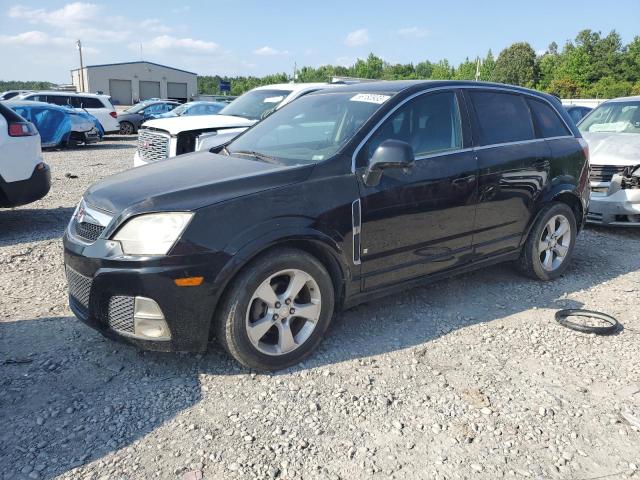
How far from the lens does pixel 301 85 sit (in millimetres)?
9359

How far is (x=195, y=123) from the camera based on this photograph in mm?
7738

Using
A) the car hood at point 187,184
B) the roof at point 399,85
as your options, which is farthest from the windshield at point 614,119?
the car hood at point 187,184

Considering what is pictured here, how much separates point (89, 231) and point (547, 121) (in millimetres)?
4105

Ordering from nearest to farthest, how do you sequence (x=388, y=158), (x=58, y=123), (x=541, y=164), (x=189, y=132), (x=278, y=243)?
(x=278, y=243), (x=388, y=158), (x=541, y=164), (x=189, y=132), (x=58, y=123)

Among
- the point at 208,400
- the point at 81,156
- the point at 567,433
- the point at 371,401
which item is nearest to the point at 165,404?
the point at 208,400

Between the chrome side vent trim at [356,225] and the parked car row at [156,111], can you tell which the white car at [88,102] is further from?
the chrome side vent trim at [356,225]

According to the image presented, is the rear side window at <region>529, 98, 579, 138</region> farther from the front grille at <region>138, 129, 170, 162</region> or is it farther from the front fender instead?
the front grille at <region>138, 129, 170, 162</region>

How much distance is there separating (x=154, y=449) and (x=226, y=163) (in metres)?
1.95

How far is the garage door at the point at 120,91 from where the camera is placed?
205 feet

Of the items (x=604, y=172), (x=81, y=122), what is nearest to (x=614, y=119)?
(x=604, y=172)

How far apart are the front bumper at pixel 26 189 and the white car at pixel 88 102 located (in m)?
13.8

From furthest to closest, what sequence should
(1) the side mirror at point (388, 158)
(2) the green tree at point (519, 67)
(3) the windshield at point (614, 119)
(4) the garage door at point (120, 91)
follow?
(2) the green tree at point (519, 67) → (4) the garage door at point (120, 91) → (3) the windshield at point (614, 119) → (1) the side mirror at point (388, 158)

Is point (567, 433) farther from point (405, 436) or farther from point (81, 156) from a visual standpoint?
point (81, 156)

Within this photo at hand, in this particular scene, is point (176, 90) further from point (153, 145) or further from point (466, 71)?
point (153, 145)
